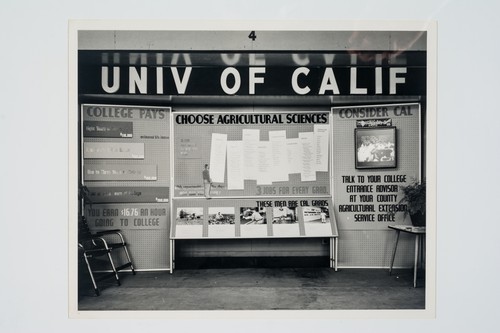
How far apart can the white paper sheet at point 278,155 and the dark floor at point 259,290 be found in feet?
3.90

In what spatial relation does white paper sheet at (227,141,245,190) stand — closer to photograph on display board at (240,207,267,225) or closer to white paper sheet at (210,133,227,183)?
white paper sheet at (210,133,227,183)

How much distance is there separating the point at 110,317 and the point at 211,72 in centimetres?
247

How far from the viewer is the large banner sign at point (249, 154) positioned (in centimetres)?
475

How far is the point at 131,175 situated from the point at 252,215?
1579mm

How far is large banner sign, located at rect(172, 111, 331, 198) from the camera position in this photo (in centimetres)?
475

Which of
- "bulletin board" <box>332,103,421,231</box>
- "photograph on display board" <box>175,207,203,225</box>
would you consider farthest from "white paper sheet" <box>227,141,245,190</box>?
"bulletin board" <box>332,103,421,231</box>

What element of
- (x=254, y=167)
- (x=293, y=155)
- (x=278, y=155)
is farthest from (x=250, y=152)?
(x=293, y=155)

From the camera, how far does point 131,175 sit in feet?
15.2

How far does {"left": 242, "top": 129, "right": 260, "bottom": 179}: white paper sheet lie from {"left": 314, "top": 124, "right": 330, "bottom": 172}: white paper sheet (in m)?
0.76

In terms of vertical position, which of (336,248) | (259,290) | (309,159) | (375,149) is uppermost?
(375,149)

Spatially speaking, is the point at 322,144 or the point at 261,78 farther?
the point at 322,144
